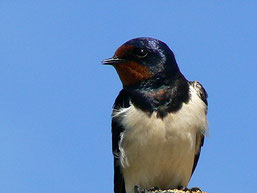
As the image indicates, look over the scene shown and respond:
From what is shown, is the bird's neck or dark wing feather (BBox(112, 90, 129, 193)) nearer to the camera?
the bird's neck

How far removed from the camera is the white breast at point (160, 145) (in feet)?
19.1

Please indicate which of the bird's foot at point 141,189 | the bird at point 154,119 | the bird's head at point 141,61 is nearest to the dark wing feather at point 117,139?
the bird at point 154,119

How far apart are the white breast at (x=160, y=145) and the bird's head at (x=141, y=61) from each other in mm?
259

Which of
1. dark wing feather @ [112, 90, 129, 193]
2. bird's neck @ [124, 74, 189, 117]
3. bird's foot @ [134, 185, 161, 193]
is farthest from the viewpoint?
dark wing feather @ [112, 90, 129, 193]

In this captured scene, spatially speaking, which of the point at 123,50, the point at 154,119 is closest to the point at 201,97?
the point at 154,119

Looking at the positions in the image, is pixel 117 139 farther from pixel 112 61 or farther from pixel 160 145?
pixel 112 61

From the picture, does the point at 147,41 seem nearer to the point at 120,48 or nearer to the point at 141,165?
the point at 120,48

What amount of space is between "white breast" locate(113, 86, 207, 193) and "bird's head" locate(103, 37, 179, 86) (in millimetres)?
259

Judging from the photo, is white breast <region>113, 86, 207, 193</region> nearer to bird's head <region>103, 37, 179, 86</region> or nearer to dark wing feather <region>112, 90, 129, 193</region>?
dark wing feather <region>112, 90, 129, 193</region>

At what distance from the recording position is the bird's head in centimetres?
614

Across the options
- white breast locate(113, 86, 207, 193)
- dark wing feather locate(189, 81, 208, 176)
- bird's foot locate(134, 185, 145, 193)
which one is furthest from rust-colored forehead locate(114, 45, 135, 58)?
bird's foot locate(134, 185, 145, 193)

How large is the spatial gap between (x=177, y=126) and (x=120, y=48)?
85 centimetres

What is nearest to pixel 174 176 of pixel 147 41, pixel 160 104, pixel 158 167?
pixel 158 167

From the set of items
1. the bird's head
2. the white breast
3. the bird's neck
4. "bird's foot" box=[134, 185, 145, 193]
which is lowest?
"bird's foot" box=[134, 185, 145, 193]
